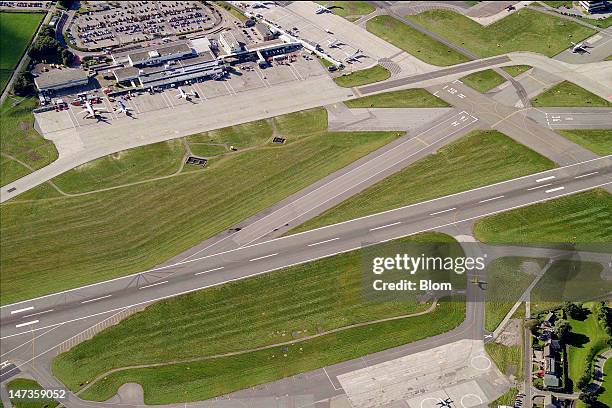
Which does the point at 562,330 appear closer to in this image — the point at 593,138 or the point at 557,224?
the point at 557,224

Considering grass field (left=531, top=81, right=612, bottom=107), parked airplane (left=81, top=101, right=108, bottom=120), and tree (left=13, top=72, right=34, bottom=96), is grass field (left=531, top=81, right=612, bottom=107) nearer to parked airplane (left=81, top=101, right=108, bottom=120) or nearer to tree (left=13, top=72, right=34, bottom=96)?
parked airplane (left=81, top=101, right=108, bottom=120)

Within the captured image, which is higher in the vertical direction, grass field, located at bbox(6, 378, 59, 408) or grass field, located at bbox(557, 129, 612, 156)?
grass field, located at bbox(6, 378, 59, 408)

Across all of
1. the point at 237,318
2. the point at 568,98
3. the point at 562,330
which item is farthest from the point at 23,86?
the point at 568,98

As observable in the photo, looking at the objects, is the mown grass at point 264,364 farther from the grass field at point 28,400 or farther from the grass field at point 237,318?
the grass field at point 28,400

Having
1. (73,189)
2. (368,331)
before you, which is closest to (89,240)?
(73,189)

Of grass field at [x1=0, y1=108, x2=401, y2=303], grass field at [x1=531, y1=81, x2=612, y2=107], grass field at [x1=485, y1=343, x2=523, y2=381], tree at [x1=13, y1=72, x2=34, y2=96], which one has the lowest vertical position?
grass field at [x1=485, y1=343, x2=523, y2=381]

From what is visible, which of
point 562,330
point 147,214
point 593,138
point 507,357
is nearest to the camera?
point 507,357

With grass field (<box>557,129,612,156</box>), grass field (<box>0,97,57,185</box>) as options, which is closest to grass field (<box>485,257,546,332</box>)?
grass field (<box>557,129,612,156</box>)
